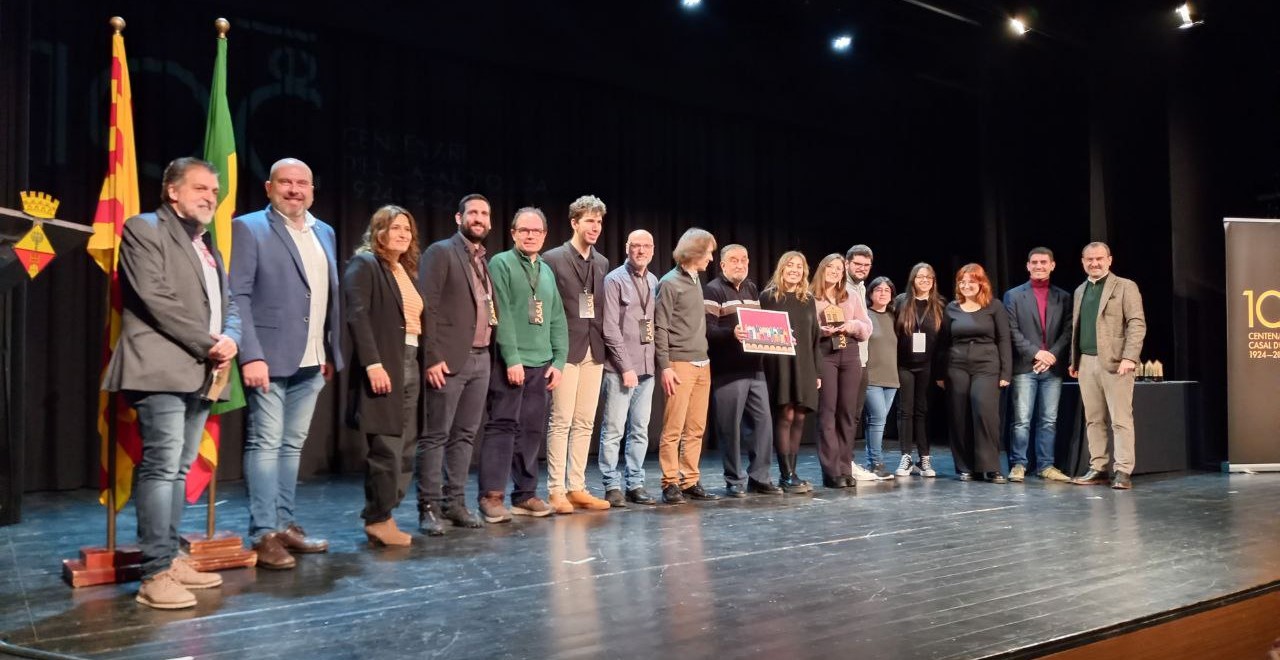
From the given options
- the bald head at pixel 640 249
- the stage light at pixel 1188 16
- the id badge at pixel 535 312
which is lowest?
the id badge at pixel 535 312

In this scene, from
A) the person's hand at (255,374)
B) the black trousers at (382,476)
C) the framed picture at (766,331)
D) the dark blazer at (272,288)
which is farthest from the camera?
the framed picture at (766,331)

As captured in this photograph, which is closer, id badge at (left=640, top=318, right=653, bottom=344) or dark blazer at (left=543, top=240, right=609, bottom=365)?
dark blazer at (left=543, top=240, right=609, bottom=365)

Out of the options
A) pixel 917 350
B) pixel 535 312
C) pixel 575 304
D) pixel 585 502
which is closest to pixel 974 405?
pixel 917 350

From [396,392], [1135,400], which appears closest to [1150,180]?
[1135,400]

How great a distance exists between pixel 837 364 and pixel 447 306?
2671 mm

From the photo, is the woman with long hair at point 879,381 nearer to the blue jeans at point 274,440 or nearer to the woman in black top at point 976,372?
the woman in black top at point 976,372

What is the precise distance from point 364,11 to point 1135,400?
6.12m

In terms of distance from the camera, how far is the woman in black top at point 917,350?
265 inches

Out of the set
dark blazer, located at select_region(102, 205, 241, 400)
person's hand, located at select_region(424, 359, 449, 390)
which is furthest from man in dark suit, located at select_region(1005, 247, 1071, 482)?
dark blazer, located at select_region(102, 205, 241, 400)

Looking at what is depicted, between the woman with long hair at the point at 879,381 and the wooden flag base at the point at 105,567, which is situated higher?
the woman with long hair at the point at 879,381

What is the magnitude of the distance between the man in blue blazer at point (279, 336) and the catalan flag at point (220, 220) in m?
0.05

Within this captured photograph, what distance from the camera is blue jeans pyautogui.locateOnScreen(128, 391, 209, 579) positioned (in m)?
3.02

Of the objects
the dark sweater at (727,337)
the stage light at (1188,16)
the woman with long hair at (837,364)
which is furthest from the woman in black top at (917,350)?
the stage light at (1188,16)

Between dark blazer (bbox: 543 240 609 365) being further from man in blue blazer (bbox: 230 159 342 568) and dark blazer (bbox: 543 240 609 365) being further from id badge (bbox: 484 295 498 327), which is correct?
man in blue blazer (bbox: 230 159 342 568)
